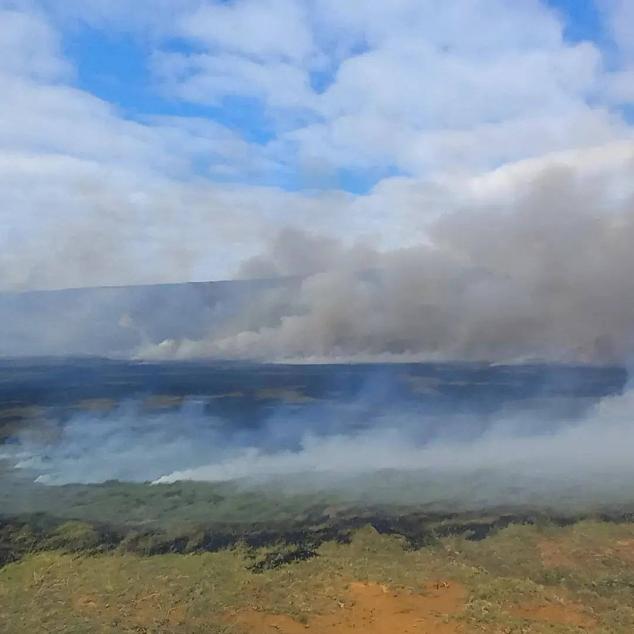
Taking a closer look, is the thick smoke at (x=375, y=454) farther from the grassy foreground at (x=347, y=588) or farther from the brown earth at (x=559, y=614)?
the brown earth at (x=559, y=614)

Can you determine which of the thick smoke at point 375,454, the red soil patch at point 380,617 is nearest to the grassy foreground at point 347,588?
the red soil patch at point 380,617

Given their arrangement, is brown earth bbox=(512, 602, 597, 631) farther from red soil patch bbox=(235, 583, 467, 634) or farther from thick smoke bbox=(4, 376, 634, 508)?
thick smoke bbox=(4, 376, 634, 508)

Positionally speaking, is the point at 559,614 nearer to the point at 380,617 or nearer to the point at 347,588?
the point at 380,617

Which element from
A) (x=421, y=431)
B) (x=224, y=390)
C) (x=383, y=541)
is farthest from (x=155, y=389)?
(x=383, y=541)

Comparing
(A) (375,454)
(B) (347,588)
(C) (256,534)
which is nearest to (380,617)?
(B) (347,588)

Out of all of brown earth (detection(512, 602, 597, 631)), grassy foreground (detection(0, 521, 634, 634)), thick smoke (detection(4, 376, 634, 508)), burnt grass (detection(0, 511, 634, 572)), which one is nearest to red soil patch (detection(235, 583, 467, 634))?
grassy foreground (detection(0, 521, 634, 634))

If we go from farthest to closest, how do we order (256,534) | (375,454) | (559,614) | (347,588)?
(375,454)
(256,534)
(347,588)
(559,614)
